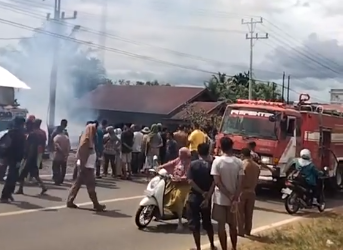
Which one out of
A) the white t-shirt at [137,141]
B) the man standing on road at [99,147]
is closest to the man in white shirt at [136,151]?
the white t-shirt at [137,141]

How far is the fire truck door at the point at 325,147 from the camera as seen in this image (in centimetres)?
1841

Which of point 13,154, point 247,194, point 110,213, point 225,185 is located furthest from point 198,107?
point 225,185

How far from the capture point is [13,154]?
1307 centimetres

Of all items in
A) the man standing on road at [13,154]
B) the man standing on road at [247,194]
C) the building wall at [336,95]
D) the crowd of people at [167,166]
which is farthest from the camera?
the building wall at [336,95]

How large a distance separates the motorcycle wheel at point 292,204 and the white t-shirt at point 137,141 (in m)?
7.13

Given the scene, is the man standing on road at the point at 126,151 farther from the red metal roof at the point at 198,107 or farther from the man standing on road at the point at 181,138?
the red metal roof at the point at 198,107

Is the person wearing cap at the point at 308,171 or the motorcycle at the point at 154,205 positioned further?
the person wearing cap at the point at 308,171

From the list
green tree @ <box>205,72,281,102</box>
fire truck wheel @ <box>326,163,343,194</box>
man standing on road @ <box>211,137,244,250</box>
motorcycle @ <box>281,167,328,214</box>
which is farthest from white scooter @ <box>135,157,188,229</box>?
green tree @ <box>205,72,281,102</box>

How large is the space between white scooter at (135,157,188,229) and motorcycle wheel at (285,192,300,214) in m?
4.07

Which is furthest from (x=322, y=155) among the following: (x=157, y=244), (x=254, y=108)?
(x=157, y=244)

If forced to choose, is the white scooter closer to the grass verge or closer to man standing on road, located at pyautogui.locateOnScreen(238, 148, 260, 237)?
man standing on road, located at pyautogui.locateOnScreen(238, 148, 260, 237)

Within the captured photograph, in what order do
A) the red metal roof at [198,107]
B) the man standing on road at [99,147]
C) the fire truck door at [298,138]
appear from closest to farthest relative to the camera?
the fire truck door at [298,138], the man standing on road at [99,147], the red metal roof at [198,107]

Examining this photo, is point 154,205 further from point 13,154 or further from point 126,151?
point 126,151

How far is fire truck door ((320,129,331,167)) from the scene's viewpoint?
18406mm
